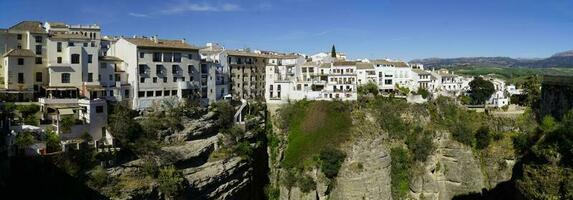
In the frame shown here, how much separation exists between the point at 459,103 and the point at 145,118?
31.4 meters

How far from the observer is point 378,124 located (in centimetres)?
4297

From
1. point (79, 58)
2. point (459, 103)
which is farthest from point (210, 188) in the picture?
point (459, 103)

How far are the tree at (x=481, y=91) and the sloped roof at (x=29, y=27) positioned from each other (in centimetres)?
4206

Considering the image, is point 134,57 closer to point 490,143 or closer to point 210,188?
point 210,188

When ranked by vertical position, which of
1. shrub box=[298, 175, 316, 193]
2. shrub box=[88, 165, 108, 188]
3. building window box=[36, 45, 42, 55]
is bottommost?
shrub box=[298, 175, 316, 193]

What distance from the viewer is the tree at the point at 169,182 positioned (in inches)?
1120

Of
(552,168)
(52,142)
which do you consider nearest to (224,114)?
(52,142)

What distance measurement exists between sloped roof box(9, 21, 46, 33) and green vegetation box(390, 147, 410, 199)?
27.3 m

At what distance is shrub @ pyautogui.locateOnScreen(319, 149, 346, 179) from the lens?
38.8 metres

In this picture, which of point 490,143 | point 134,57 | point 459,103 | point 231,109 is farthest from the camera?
point 459,103

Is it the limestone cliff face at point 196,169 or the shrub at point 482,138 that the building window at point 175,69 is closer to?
the limestone cliff face at point 196,169

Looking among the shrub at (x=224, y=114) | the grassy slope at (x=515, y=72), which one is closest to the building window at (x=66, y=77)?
the shrub at (x=224, y=114)

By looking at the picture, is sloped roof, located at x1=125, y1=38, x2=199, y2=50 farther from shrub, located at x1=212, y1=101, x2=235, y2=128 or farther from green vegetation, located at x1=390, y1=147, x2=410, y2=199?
green vegetation, located at x1=390, y1=147, x2=410, y2=199

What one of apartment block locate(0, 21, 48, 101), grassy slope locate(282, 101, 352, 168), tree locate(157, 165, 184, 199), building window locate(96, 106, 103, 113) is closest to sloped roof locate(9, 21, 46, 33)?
apartment block locate(0, 21, 48, 101)
